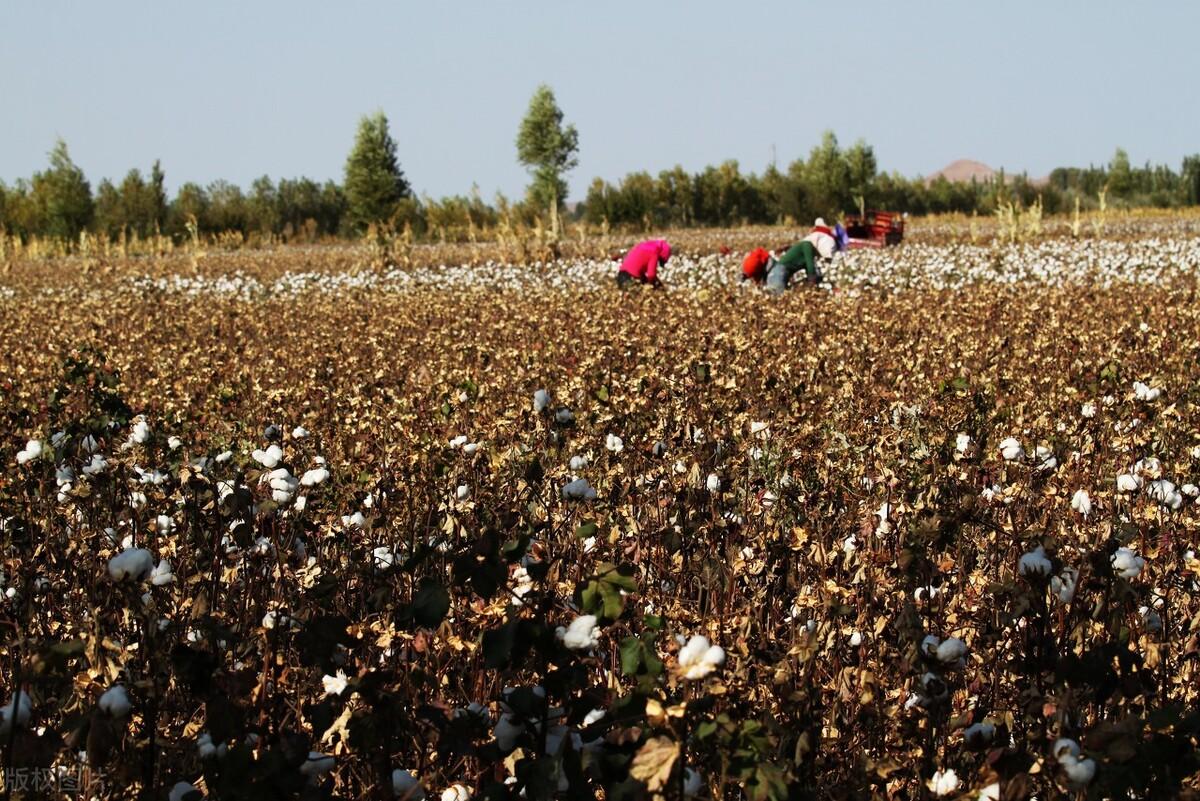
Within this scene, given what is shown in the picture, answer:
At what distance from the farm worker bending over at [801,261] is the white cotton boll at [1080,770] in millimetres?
11523

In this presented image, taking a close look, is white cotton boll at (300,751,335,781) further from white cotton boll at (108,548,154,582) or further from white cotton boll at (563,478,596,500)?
white cotton boll at (563,478,596,500)

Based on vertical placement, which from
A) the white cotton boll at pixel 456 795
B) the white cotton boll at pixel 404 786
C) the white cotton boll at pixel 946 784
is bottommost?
the white cotton boll at pixel 946 784

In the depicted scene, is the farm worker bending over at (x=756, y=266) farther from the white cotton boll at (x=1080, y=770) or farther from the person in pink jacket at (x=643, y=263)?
the white cotton boll at (x=1080, y=770)

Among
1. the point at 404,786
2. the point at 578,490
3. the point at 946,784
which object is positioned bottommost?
the point at 946,784

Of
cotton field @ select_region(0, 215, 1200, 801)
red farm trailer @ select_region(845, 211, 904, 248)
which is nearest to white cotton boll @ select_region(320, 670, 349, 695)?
cotton field @ select_region(0, 215, 1200, 801)

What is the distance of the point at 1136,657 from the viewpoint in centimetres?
227

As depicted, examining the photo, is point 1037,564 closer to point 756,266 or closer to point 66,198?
point 756,266

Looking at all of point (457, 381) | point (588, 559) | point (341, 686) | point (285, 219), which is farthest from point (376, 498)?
point (285, 219)

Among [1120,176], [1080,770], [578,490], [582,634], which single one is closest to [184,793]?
[582,634]

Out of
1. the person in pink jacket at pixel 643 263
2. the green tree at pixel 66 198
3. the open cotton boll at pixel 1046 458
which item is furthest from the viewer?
the green tree at pixel 66 198

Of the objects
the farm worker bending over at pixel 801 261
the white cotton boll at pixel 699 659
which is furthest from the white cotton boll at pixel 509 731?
the farm worker bending over at pixel 801 261

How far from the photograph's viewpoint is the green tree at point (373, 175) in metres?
46.6

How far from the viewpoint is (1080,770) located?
180 centimetres

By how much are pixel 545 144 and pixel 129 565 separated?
147 feet
